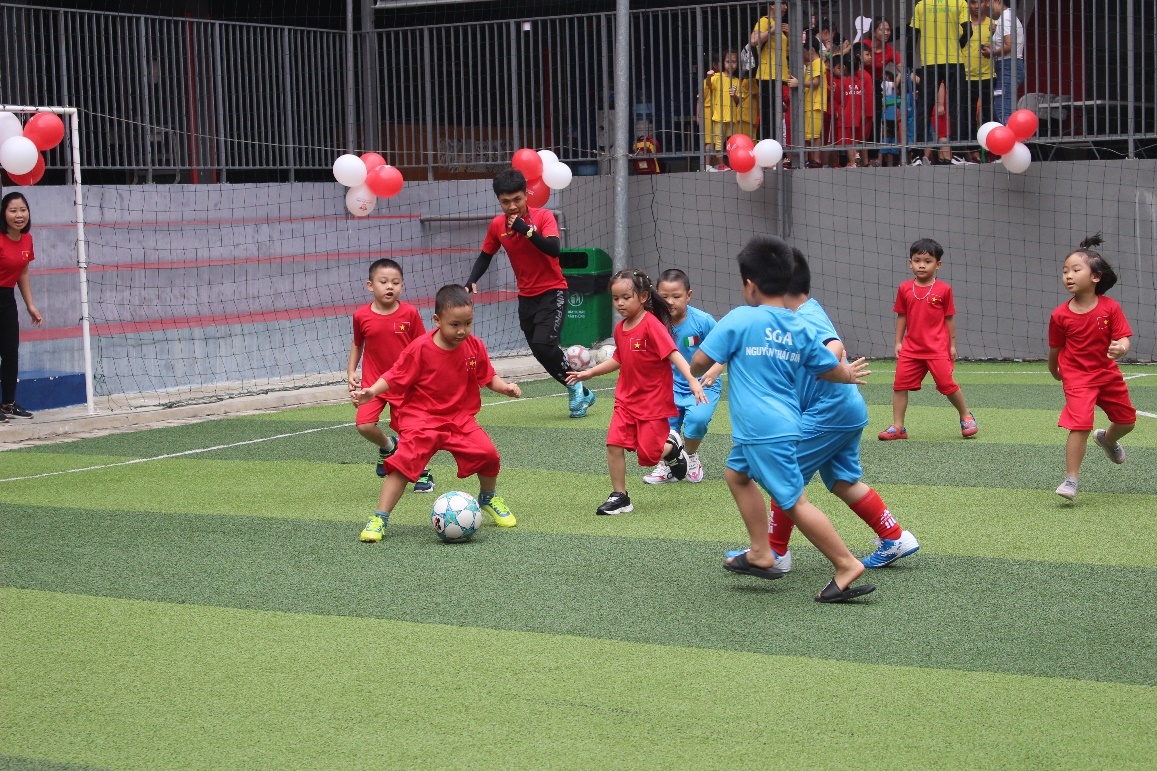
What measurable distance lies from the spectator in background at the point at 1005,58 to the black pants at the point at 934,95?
41cm

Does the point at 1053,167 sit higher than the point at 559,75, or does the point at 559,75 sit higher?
the point at 559,75

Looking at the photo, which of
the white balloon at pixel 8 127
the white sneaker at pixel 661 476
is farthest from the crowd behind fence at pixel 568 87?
the white sneaker at pixel 661 476

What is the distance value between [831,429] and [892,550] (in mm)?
727

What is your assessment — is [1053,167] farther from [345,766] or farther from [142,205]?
[345,766]

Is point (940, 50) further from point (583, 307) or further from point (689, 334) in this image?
point (689, 334)

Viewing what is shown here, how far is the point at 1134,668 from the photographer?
4.52m

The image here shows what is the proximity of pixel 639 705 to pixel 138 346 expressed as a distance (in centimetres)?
1081

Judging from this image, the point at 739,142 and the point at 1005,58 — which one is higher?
the point at 1005,58

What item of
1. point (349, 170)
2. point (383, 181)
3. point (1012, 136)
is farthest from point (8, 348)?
point (1012, 136)

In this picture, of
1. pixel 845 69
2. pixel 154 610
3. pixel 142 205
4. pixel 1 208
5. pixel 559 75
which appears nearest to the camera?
pixel 154 610

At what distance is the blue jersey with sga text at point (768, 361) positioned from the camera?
5.42 meters

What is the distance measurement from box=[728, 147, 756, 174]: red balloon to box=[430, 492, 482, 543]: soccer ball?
9.35 meters

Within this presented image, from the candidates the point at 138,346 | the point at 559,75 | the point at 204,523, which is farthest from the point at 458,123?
the point at 204,523

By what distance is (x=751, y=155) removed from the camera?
597 inches
